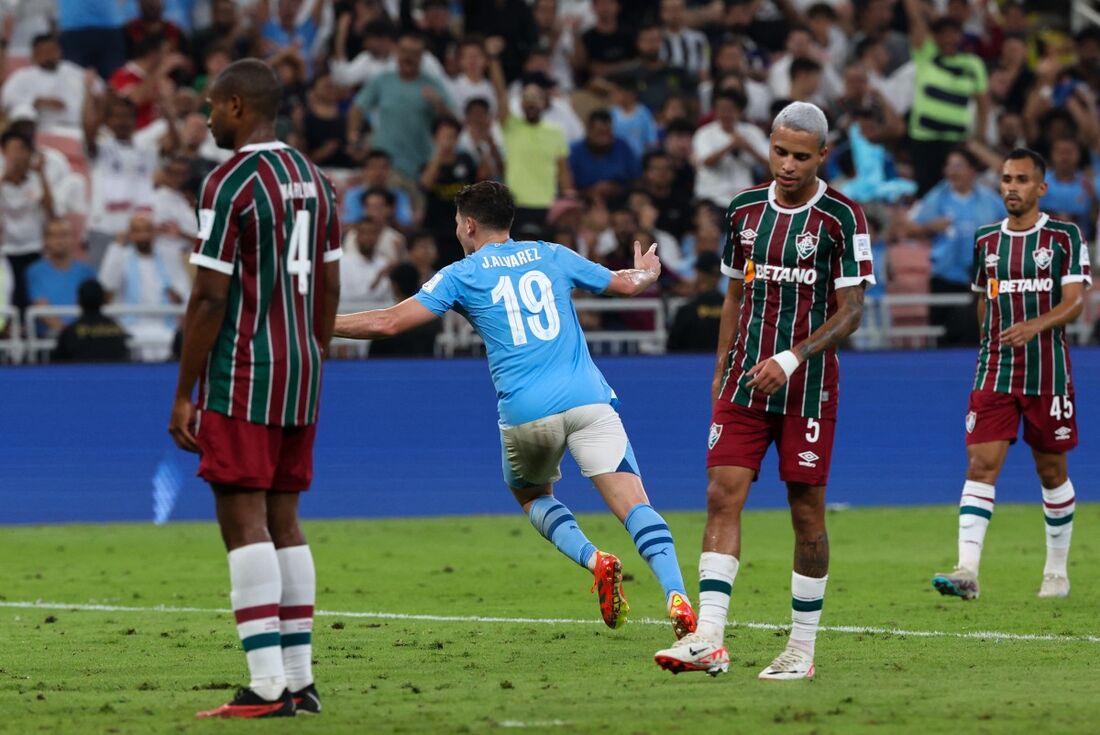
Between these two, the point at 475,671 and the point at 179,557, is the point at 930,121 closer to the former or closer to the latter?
the point at 179,557

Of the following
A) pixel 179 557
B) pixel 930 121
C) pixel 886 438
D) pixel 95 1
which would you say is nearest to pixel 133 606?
pixel 179 557

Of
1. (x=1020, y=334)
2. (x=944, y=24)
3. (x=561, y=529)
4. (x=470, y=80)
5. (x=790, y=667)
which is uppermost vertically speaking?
(x=944, y=24)

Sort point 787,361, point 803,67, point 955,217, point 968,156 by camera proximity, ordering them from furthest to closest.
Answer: point 803,67 → point 968,156 → point 955,217 → point 787,361

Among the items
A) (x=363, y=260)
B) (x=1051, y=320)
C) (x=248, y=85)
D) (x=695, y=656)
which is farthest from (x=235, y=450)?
(x=363, y=260)

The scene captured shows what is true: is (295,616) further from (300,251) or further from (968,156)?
(968,156)

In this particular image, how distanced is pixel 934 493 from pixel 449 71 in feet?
23.7

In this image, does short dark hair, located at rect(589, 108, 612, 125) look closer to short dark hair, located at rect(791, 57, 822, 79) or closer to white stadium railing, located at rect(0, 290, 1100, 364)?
short dark hair, located at rect(791, 57, 822, 79)

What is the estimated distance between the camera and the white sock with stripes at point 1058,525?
1123 centimetres

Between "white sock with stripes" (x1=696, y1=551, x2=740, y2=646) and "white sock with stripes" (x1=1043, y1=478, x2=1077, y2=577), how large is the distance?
13.1ft

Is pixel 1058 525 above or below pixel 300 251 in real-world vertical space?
below

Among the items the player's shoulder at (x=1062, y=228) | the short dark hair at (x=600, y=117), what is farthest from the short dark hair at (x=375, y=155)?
the player's shoulder at (x=1062, y=228)

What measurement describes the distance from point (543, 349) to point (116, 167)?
1088 centimetres

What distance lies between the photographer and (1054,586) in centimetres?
1107

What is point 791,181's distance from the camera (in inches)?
308
